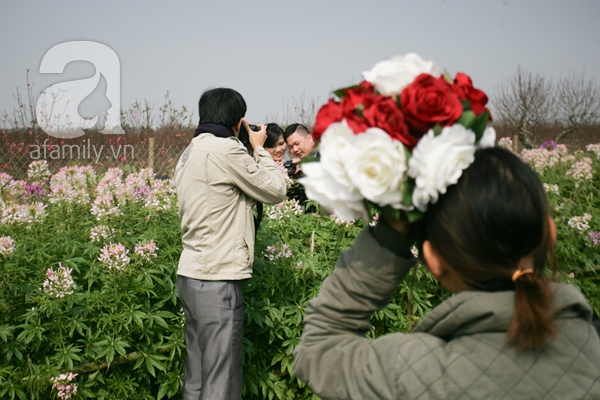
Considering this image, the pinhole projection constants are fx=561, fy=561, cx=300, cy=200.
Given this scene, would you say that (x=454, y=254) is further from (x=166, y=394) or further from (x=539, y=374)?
(x=166, y=394)

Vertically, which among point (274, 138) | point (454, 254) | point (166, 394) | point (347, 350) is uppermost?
point (454, 254)

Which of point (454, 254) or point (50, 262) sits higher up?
point (454, 254)

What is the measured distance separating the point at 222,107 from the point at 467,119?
222 centimetres

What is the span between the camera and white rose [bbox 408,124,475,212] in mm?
1009

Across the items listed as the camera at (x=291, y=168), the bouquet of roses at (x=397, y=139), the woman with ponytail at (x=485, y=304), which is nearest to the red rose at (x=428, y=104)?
the bouquet of roses at (x=397, y=139)

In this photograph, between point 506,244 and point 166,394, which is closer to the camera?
point 506,244

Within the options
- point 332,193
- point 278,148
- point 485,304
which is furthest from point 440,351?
point 278,148

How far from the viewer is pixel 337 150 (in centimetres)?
106

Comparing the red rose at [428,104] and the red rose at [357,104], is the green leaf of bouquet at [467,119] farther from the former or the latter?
the red rose at [357,104]

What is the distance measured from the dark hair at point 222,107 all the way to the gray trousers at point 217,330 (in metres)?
0.89

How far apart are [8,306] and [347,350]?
2.53 meters

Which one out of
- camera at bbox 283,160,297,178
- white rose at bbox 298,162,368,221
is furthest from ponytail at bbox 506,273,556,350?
camera at bbox 283,160,297,178

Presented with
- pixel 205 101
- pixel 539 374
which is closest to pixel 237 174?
pixel 205 101

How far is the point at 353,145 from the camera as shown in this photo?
1.05 metres
